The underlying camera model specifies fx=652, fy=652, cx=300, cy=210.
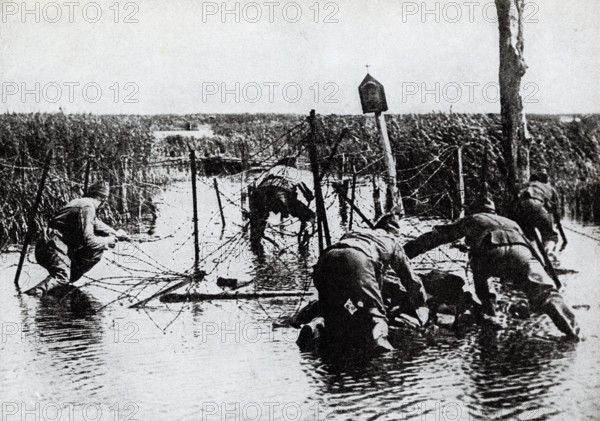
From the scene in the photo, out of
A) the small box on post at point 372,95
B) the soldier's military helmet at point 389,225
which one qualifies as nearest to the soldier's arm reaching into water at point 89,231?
the soldier's military helmet at point 389,225

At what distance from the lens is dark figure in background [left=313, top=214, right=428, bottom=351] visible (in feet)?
21.3

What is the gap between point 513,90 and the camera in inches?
383

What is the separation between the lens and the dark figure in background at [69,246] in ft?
31.0

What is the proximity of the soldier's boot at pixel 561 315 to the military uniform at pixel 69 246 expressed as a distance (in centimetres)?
Result: 628

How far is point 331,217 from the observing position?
51.4 feet

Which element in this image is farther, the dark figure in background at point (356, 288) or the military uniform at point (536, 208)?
the military uniform at point (536, 208)

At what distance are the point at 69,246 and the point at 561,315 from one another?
6763mm

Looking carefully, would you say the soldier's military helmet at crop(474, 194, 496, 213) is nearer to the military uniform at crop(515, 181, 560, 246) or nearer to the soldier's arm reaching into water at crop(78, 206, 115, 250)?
the military uniform at crop(515, 181, 560, 246)

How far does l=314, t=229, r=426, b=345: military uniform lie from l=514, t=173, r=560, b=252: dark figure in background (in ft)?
10.8

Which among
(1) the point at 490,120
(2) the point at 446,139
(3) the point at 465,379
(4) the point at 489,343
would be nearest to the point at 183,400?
(3) the point at 465,379

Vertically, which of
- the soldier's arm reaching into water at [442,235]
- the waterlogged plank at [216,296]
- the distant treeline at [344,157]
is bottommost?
the waterlogged plank at [216,296]

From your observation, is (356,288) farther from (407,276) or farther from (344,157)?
(344,157)

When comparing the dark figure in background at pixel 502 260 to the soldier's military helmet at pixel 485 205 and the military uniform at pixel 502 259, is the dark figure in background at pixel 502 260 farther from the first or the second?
the soldier's military helmet at pixel 485 205

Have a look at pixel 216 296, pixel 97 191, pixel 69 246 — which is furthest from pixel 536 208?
pixel 69 246
